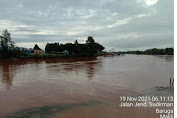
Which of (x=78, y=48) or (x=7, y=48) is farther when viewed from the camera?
(x=78, y=48)

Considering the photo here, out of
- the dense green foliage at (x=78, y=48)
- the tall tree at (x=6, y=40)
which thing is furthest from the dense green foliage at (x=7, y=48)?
the dense green foliage at (x=78, y=48)

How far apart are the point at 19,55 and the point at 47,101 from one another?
1586 inches

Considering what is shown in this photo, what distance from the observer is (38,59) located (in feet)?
152

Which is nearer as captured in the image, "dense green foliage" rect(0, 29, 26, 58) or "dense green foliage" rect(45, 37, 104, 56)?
"dense green foliage" rect(0, 29, 26, 58)

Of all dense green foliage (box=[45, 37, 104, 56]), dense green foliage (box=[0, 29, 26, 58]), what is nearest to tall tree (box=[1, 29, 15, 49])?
dense green foliage (box=[0, 29, 26, 58])

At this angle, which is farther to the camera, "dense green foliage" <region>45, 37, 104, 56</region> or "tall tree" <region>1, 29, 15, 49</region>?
"dense green foliage" <region>45, 37, 104, 56</region>

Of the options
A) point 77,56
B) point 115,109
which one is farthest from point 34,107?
point 77,56

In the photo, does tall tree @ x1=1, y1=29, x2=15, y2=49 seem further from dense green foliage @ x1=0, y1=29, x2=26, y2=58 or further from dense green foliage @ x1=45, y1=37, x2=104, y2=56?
dense green foliage @ x1=45, y1=37, x2=104, y2=56

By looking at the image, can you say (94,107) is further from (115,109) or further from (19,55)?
(19,55)

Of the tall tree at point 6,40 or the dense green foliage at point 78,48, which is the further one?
the dense green foliage at point 78,48

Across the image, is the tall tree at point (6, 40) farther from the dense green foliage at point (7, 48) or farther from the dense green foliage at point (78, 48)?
the dense green foliage at point (78, 48)

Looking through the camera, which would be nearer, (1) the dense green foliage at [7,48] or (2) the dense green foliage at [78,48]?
(1) the dense green foliage at [7,48]

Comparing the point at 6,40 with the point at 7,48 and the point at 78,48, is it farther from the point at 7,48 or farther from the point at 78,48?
the point at 78,48

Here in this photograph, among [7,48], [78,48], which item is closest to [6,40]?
[7,48]
